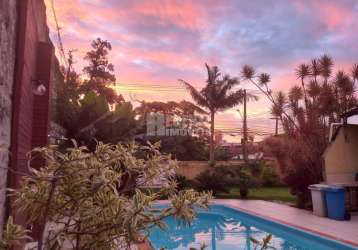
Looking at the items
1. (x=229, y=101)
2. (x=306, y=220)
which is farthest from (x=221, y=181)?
(x=229, y=101)

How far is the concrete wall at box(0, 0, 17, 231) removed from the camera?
10.5ft

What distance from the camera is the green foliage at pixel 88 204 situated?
6.39ft

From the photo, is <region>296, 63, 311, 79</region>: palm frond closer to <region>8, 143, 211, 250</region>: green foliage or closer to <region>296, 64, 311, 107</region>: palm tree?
<region>296, 64, 311, 107</region>: palm tree

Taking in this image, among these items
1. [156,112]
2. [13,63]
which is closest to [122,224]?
[13,63]

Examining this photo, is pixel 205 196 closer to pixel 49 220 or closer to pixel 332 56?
pixel 49 220

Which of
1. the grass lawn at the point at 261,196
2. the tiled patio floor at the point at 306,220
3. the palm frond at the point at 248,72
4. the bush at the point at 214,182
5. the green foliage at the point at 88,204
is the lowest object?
the tiled patio floor at the point at 306,220

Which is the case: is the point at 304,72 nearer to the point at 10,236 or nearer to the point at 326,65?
the point at 326,65

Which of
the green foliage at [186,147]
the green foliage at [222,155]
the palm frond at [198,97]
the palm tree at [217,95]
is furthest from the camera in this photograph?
the green foliage at [222,155]

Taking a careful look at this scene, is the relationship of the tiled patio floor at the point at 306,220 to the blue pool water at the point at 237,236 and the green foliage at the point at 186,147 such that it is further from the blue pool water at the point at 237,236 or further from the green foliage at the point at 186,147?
the green foliage at the point at 186,147

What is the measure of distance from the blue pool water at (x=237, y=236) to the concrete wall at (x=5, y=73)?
187 inches

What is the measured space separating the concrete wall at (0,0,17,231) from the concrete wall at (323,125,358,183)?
36.9 feet

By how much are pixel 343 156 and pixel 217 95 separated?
47.2ft

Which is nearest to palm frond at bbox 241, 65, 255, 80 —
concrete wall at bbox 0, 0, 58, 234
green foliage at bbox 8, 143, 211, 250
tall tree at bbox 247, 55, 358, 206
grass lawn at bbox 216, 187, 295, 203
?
tall tree at bbox 247, 55, 358, 206

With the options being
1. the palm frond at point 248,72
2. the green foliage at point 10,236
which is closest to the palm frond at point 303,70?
the palm frond at point 248,72
